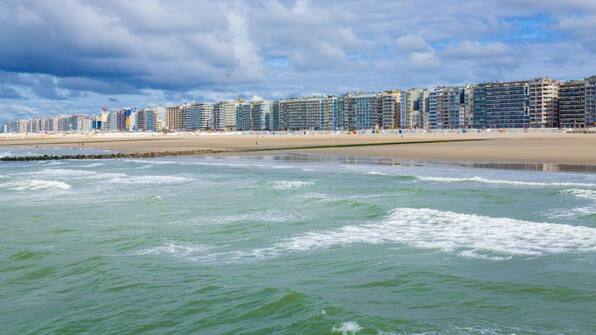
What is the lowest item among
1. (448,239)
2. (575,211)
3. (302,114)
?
(448,239)

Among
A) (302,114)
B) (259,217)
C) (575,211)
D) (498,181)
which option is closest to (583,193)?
(575,211)

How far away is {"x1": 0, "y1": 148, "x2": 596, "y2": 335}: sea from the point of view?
6941mm

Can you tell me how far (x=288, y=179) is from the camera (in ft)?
80.3

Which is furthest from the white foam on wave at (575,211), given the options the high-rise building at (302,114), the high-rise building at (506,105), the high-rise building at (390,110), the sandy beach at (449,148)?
the high-rise building at (302,114)

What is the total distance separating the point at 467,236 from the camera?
1150cm

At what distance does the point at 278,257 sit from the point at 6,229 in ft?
22.4

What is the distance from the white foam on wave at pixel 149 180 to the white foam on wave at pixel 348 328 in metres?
18.2

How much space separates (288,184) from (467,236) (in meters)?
11.1

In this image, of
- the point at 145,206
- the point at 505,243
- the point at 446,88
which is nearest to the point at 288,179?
the point at 145,206

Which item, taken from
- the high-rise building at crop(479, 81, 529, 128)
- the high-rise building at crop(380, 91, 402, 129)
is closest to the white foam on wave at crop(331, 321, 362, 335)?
the high-rise building at crop(479, 81, 529, 128)

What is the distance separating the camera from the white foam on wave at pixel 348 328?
21.3 feet

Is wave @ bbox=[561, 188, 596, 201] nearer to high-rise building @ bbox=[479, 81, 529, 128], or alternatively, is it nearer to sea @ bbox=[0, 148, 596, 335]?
sea @ bbox=[0, 148, 596, 335]

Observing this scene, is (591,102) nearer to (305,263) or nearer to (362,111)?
(362,111)

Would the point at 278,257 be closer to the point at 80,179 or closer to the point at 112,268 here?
the point at 112,268
